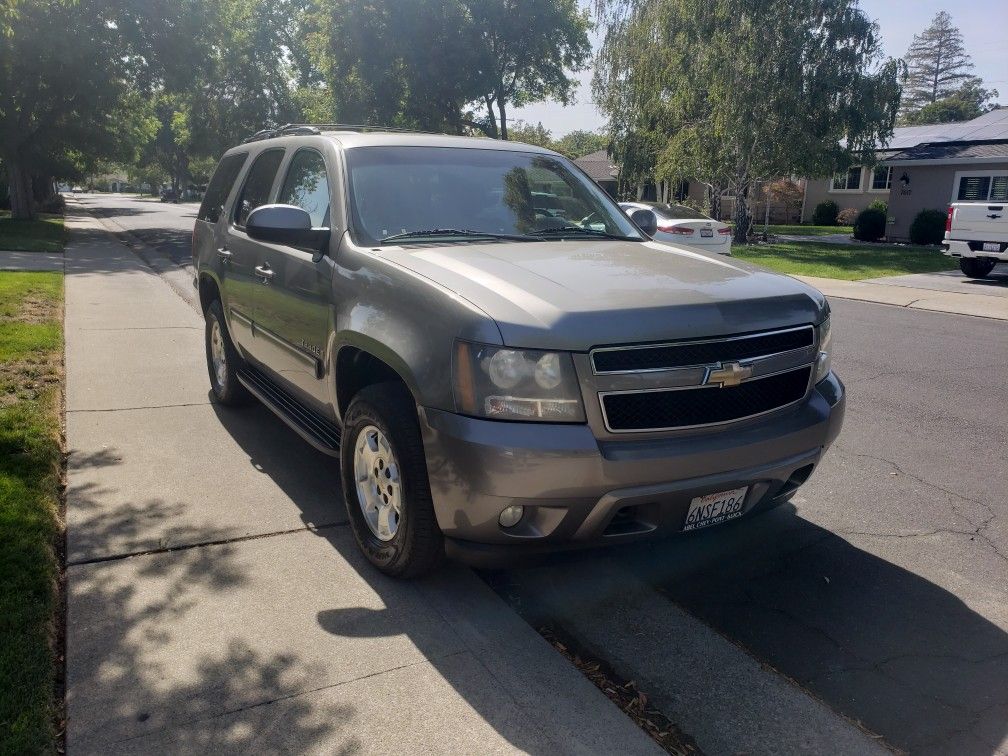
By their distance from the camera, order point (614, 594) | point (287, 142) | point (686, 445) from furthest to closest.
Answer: point (287, 142)
point (614, 594)
point (686, 445)

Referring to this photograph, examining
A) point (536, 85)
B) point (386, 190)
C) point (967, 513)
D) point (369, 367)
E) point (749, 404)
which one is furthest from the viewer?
point (536, 85)

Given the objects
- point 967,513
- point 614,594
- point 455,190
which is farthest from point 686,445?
point 967,513

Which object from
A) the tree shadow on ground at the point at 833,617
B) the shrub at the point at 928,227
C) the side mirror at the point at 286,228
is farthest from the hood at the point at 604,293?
the shrub at the point at 928,227

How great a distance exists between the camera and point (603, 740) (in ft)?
8.94

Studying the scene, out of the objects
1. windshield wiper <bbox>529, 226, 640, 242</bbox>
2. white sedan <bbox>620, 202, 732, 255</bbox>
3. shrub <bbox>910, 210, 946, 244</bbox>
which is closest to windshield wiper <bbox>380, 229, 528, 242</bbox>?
windshield wiper <bbox>529, 226, 640, 242</bbox>

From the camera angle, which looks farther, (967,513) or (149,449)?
(149,449)

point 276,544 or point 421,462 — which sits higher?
point 421,462

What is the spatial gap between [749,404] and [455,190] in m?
1.93

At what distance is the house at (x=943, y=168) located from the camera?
27.5m

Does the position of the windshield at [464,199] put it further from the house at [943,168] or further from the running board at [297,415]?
the house at [943,168]

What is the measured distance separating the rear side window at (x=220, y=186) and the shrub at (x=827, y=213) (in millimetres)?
37080

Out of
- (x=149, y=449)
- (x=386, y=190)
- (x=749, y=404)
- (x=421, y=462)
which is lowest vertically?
(x=149, y=449)

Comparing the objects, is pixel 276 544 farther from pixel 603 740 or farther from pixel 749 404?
pixel 749 404

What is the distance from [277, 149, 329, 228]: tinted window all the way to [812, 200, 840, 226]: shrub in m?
38.1
